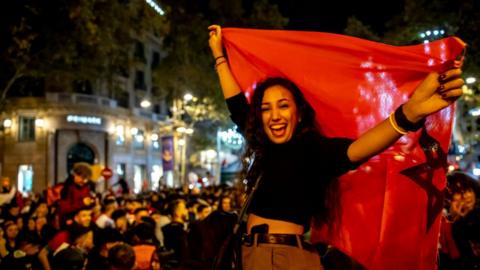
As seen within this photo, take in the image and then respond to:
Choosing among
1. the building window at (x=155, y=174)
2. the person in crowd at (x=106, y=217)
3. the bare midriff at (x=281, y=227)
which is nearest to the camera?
the bare midriff at (x=281, y=227)

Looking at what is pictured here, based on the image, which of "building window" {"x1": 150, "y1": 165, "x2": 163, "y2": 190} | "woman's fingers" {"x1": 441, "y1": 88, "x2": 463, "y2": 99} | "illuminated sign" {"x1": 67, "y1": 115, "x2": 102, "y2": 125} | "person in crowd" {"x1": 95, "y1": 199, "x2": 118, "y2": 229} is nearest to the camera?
"woman's fingers" {"x1": 441, "y1": 88, "x2": 463, "y2": 99}

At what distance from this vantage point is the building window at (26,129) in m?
39.2

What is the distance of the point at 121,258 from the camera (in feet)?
16.9

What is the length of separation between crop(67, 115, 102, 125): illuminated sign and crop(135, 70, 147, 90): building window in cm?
797

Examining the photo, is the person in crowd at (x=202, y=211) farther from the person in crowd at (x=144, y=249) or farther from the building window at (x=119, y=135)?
the building window at (x=119, y=135)

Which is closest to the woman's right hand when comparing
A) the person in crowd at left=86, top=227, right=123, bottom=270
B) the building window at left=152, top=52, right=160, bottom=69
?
the person in crowd at left=86, top=227, right=123, bottom=270

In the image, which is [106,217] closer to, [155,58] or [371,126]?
[371,126]

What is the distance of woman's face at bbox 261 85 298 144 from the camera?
2.85 metres

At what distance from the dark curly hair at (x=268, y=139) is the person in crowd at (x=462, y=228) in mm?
2294

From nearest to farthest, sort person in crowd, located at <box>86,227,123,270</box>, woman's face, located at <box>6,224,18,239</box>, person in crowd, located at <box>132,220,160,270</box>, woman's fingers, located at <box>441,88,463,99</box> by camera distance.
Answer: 1. woman's fingers, located at <box>441,88,463,99</box>
2. person in crowd, located at <box>86,227,123,270</box>
3. person in crowd, located at <box>132,220,160,270</box>
4. woman's face, located at <box>6,224,18,239</box>

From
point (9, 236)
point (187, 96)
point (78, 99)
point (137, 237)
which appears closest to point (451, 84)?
point (137, 237)

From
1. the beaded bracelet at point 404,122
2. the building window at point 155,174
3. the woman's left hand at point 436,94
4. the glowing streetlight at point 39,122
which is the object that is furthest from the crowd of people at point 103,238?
the building window at point 155,174

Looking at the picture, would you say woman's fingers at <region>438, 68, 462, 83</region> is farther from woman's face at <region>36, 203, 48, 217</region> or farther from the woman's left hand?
woman's face at <region>36, 203, 48, 217</region>

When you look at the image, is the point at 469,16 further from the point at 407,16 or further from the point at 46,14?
the point at 46,14
